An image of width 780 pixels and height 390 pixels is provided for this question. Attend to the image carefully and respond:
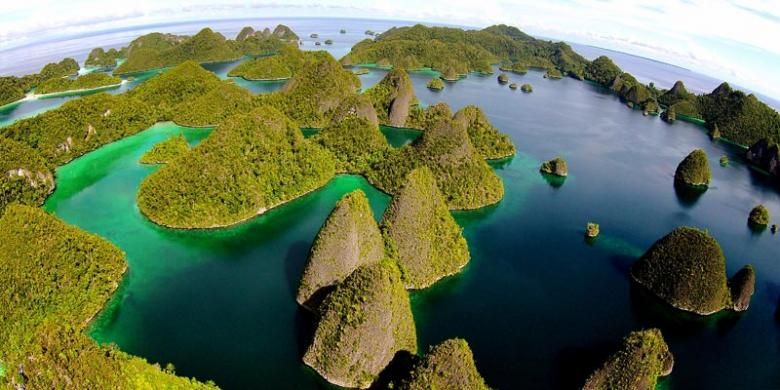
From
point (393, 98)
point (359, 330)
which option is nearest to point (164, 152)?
point (393, 98)

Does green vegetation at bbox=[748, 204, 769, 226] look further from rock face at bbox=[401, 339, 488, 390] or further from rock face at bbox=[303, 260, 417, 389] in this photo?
rock face at bbox=[303, 260, 417, 389]

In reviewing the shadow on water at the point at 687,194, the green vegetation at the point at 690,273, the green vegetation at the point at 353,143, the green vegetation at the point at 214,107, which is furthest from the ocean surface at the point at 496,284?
the green vegetation at the point at 214,107

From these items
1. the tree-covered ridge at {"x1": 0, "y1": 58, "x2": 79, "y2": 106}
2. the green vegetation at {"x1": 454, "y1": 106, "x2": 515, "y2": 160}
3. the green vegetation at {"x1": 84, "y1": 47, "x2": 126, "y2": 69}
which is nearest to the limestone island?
the green vegetation at {"x1": 454, "y1": 106, "x2": 515, "y2": 160}

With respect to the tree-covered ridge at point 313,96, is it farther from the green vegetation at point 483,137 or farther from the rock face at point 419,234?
the rock face at point 419,234

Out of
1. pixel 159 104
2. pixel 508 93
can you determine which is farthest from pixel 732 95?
pixel 159 104

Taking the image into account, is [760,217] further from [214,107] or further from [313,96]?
[214,107]
